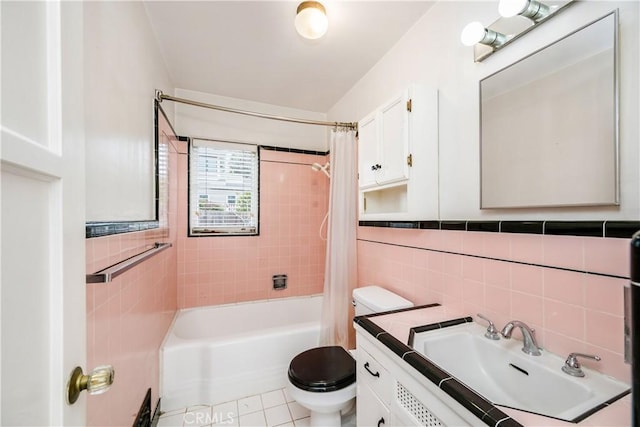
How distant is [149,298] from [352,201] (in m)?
1.50

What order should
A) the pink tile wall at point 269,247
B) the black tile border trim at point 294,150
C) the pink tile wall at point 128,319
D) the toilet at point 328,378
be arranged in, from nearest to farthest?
the pink tile wall at point 128,319 → the toilet at point 328,378 → the pink tile wall at point 269,247 → the black tile border trim at point 294,150

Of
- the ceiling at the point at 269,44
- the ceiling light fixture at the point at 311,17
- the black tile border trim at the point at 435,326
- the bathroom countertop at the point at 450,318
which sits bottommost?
the bathroom countertop at the point at 450,318

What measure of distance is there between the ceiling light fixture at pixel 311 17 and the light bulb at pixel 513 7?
0.84 meters

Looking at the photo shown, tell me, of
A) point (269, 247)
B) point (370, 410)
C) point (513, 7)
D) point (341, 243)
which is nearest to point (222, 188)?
point (269, 247)

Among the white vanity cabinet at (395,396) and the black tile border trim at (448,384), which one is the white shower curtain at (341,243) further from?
the black tile border trim at (448,384)

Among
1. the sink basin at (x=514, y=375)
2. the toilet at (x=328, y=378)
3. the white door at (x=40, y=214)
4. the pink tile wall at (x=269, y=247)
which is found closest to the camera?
the white door at (x=40, y=214)

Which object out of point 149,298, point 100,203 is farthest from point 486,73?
point 149,298

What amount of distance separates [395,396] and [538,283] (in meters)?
0.68

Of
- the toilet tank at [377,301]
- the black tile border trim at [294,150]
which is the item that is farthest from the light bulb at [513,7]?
the black tile border trim at [294,150]

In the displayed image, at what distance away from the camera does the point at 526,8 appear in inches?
36.2

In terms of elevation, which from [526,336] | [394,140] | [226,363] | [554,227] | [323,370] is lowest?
[226,363]

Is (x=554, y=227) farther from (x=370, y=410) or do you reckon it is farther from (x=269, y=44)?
(x=269, y=44)

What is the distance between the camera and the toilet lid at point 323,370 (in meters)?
1.33

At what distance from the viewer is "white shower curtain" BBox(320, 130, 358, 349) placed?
1.98 meters
